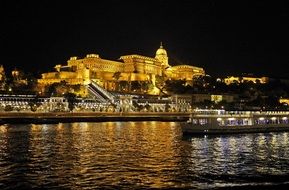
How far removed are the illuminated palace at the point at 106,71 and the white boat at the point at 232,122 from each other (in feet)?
244

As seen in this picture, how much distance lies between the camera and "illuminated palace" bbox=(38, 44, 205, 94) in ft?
406

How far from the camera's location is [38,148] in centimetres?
3006

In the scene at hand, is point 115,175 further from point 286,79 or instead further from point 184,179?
point 286,79

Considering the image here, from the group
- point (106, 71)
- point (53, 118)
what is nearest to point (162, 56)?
point (106, 71)

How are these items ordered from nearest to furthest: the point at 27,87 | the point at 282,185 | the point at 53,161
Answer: the point at 282,185 < the point at 53,161 < the point at 27,87

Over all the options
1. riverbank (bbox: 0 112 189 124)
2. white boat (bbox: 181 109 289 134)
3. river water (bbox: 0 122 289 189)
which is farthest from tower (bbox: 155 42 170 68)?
river water (bbox: 0 122 289 189)

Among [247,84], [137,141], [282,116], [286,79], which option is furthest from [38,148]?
[286,79]

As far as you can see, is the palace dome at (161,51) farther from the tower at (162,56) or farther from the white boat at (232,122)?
the white boat at (232,122)

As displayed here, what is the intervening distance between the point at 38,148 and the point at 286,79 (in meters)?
138

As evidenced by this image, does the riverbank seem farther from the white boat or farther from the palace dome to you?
the palace dome

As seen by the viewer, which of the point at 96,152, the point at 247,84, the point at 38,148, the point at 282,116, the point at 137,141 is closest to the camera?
the point at 96,152

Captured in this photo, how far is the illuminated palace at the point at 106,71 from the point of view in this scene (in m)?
124

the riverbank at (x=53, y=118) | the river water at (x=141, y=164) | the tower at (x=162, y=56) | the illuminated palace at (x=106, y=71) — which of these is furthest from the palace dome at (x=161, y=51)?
the river water at (x=141, y=164)

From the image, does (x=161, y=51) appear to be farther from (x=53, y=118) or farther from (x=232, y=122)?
(x=232, y=122)
